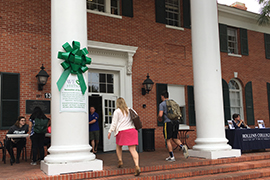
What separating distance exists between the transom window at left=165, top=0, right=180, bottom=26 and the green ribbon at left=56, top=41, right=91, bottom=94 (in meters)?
8.09

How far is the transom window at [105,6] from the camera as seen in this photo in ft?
37.9

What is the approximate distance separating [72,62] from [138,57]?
20.3 feet

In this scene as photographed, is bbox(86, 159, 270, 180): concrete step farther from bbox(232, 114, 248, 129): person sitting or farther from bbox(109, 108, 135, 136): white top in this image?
bbox(232, 114, 248, 129): person sitting

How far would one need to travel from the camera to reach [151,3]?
12664 millimetres

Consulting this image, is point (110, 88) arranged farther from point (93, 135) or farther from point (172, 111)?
point (172, 111)

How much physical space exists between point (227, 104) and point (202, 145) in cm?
707

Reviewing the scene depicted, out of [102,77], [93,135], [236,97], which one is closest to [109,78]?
[102,77]

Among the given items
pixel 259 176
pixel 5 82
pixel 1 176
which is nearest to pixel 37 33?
pixel 5 82

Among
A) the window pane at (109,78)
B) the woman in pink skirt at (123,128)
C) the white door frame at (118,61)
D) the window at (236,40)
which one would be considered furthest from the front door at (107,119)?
the window at (236,40)

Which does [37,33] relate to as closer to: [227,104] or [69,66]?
[69,66]

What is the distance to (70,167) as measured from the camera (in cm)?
574

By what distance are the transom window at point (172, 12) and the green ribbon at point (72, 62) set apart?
8089 mm

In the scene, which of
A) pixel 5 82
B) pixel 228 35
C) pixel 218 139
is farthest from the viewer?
pixel 228 35

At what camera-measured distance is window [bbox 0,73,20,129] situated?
914cm
